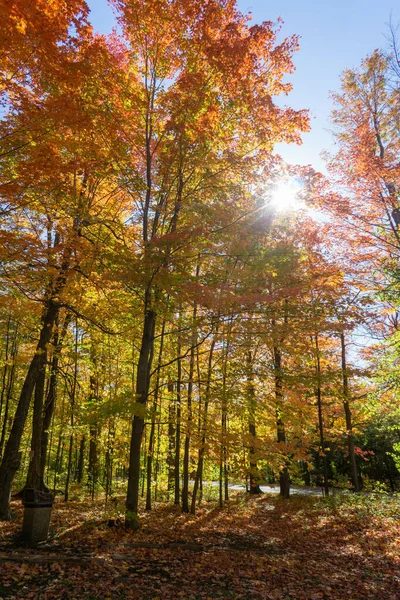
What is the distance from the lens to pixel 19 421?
10.3 meters

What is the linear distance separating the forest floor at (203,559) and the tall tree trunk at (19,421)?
3.38 ft

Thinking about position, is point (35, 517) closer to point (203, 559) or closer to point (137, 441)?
point (137, 441)

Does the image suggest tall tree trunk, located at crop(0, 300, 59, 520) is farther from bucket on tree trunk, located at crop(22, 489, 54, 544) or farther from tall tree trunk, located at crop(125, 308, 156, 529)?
tall tree trunk, located at crop(125, 308, 156, 529)

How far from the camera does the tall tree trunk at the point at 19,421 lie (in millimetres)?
9773

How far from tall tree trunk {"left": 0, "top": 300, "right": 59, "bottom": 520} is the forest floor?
1031 mm

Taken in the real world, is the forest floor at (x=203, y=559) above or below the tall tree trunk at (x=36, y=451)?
below

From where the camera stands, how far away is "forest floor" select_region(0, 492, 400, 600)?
515 centimetres

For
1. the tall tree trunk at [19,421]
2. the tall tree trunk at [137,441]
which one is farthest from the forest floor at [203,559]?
the tall tree trunk at [19,421]

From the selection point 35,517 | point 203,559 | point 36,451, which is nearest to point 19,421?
point 36,451

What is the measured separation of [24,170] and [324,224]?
1030cm

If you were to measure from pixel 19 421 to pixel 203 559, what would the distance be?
6466 mm

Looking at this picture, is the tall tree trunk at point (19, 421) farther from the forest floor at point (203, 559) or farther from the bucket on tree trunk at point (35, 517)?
the bucket on tree trunk at point (35, 517)

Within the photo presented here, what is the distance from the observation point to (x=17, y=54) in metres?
6.23

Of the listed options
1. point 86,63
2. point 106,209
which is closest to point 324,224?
point 106,209
